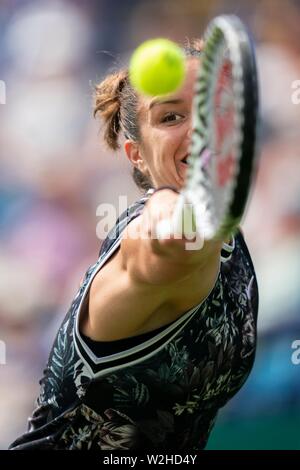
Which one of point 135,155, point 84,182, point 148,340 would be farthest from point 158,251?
point 84,182

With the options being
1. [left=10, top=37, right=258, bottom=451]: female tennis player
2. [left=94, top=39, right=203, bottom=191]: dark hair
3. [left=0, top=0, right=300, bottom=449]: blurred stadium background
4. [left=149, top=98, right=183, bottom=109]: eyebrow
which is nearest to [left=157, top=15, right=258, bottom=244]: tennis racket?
[left=10, top=37, right=258, bottom=451]: female tennis player

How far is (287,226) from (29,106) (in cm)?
106

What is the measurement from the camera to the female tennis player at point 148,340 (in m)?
1.37

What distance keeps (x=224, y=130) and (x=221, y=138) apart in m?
0.01

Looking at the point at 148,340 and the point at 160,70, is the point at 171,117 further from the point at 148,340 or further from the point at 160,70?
the point at 148,340

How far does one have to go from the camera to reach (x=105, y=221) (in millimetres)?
2977

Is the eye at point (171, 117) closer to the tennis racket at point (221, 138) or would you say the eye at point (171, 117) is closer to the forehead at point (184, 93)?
the forehead at point (184, 93)

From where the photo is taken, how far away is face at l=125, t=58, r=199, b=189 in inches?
60.6

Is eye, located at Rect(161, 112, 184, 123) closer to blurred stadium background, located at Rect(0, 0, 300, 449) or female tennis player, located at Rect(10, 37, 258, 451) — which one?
female tennis player, located at Rect(10, 37, 258, 451)

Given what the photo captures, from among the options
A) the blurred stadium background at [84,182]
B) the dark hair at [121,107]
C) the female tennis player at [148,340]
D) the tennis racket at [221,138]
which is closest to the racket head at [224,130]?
the tennis racket at [221,138]

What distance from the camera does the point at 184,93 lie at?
1533 mm

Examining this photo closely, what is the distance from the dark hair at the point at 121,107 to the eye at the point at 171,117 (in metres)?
0.13

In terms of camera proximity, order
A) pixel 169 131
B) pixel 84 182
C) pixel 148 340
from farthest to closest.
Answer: pixel 84 182, pixel 169 131, pixel 148 340

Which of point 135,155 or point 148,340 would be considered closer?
point 148,340
